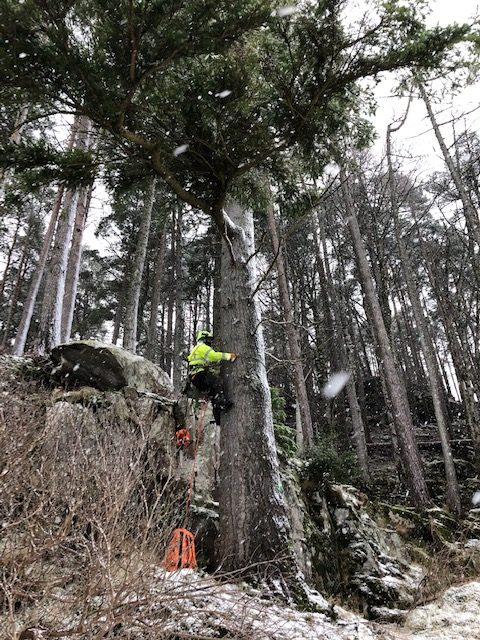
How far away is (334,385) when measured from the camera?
1622 centimetres

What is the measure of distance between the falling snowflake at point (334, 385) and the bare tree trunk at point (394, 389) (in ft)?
16.6

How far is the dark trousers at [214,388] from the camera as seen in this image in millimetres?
4648

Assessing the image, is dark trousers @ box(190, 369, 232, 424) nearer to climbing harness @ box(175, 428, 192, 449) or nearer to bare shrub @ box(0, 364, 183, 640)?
bare shrub @ box(0, 364, 183, 640)

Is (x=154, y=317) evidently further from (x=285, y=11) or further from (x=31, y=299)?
(x=285, y=11)

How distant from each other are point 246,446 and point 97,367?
4.65 meters

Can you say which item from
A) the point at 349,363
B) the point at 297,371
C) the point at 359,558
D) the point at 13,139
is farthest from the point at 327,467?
the point at 13,139

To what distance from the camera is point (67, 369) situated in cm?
780

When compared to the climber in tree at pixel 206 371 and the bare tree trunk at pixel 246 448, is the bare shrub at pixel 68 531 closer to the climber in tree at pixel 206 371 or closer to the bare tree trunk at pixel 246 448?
the bare tree trunk at pixel 246 448

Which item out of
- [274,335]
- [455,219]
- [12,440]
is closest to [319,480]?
[12,440]

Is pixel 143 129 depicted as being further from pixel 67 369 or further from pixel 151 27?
pixel 67 369

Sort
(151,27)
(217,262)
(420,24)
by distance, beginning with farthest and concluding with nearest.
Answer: (217,262) → (420,24) → (151,27)

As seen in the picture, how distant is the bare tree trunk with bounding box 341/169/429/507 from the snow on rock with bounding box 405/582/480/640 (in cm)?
480

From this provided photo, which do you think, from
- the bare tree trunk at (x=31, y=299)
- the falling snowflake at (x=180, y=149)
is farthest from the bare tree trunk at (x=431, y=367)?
the bare tree trunk at (x=31, y=299)

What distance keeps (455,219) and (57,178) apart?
11.0m
